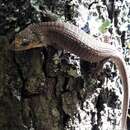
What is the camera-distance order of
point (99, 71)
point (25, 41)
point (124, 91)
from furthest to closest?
1. point (124, 91)
2. point (99, 71)
3. point (25, 41)

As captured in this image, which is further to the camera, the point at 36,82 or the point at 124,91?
the point at 124,91

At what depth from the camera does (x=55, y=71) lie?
185 cm

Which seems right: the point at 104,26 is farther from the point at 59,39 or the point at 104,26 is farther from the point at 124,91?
the point at 124,91

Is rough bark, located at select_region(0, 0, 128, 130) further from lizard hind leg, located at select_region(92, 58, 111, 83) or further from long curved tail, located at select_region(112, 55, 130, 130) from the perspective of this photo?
long curved tail, located at select_region(112, 55, 130, 130)

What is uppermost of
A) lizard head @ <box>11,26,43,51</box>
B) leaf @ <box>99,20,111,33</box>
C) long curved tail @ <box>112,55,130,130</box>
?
leaf @ <box>99,20,111,33</box>

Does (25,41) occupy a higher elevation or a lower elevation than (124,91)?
higher

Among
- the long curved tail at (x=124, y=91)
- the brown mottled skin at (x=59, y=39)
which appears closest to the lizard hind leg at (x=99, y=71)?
the brown mottled skin at (x=59, y=39)

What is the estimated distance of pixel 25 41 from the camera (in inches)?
71.7

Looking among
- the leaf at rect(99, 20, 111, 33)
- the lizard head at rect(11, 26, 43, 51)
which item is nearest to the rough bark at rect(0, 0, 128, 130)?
the lizard head at rect(11, 26, 43, 51)

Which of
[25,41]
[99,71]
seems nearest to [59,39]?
[25,41]

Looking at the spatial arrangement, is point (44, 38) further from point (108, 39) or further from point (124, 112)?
point (124, 112)

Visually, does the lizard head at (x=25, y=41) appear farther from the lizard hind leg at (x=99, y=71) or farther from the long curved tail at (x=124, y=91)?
the long curved tail at (x=124, y=91)

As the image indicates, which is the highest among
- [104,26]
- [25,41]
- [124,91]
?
[104,26]

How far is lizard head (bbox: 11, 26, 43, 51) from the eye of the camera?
1.81m
